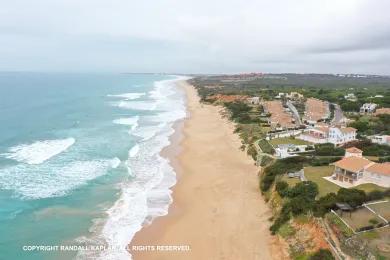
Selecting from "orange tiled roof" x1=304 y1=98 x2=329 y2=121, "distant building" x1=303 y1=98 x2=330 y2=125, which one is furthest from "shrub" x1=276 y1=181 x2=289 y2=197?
"orange tiled roof" x1=304 y1=98 x2=329 y2=121

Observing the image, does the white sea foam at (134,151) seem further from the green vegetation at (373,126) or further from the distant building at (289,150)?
the green vegetation at (373,126)

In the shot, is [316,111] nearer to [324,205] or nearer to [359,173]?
[359,173]

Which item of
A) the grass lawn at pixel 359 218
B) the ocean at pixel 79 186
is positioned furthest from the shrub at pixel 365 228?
the ocean at pixel 79 186

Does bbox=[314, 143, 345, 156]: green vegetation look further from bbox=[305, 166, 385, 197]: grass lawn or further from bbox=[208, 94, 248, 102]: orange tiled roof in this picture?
bbox=[208, 94, 248, 102]: orange tiled roof

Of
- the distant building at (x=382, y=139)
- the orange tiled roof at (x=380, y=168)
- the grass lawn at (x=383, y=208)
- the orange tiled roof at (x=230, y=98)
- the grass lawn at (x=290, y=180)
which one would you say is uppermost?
the orange tiled roof at (x=380, y=168)

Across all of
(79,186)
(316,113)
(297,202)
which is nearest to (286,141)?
(316,113)
